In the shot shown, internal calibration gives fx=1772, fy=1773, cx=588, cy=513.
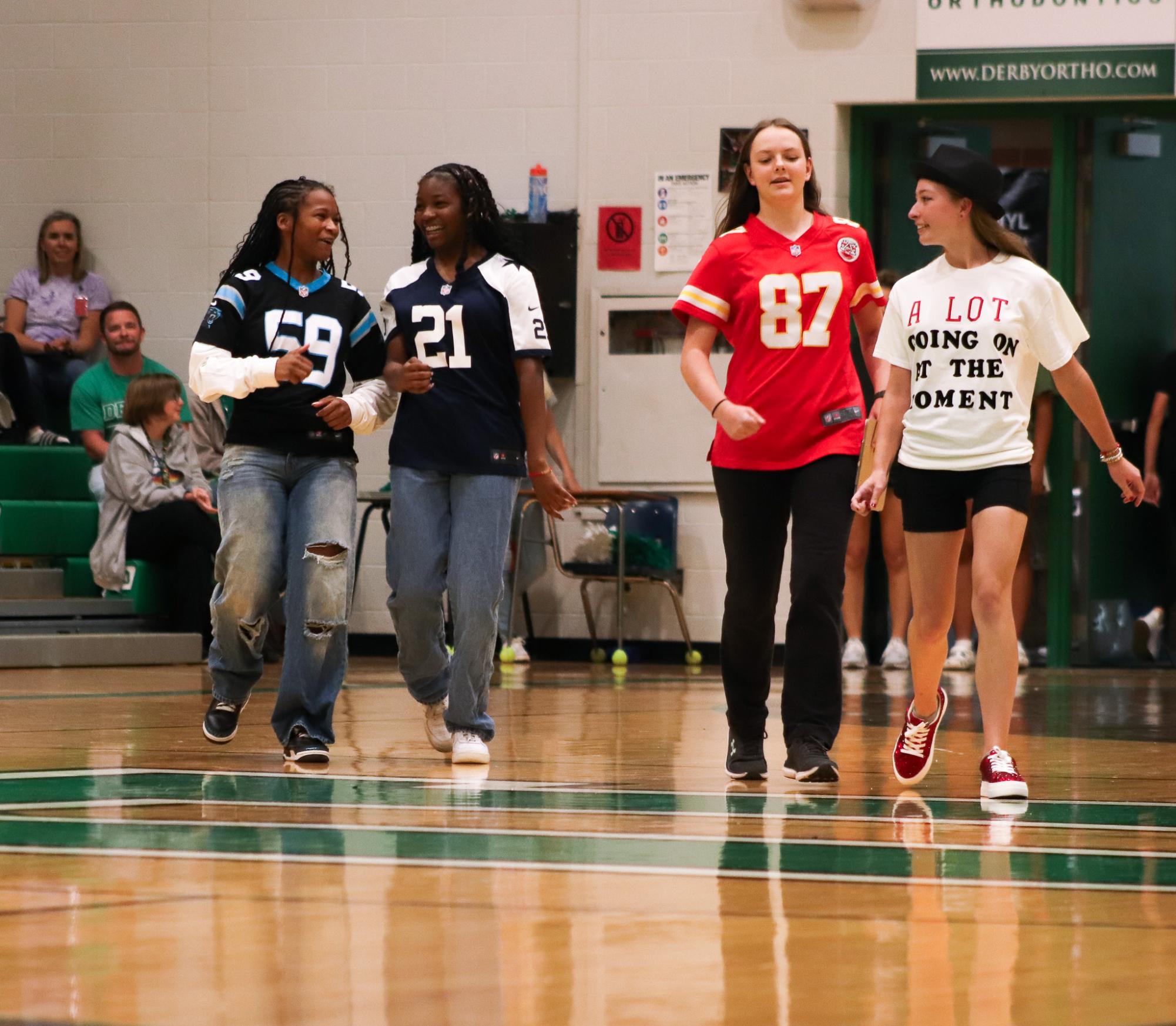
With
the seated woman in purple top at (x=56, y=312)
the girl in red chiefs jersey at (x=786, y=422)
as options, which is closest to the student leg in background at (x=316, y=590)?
the girl in red chiefs jersey at (x=786, y=422)

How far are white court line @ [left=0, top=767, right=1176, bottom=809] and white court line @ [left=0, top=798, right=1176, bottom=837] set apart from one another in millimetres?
295

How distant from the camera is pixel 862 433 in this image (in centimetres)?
453

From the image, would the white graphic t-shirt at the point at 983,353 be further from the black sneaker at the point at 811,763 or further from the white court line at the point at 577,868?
the white court line at the point at 577,868

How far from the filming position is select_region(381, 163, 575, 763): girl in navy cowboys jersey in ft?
15.1

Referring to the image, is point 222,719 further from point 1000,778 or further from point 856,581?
point 856,581

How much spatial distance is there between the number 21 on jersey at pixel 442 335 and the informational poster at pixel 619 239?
5.51 metres

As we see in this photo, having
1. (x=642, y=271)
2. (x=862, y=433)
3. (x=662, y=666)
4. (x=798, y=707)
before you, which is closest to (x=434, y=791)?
(x=798, y=707)

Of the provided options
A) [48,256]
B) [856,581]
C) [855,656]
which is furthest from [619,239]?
[48,256]

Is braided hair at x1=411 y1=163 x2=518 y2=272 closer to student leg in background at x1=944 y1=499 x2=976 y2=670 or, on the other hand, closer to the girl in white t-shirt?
the girl in white t-shirt

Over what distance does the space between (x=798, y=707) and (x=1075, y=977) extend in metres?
2.19

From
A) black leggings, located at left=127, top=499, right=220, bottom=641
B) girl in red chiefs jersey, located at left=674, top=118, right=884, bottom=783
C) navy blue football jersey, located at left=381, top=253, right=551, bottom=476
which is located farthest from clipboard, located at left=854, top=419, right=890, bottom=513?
black leggings, located at left=127, top=499, right=220, bottom=641

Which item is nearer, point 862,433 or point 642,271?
point 862,433

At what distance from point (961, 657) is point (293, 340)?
5.54 metres

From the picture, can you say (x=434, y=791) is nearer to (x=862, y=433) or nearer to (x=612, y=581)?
(x=862, y=433)
